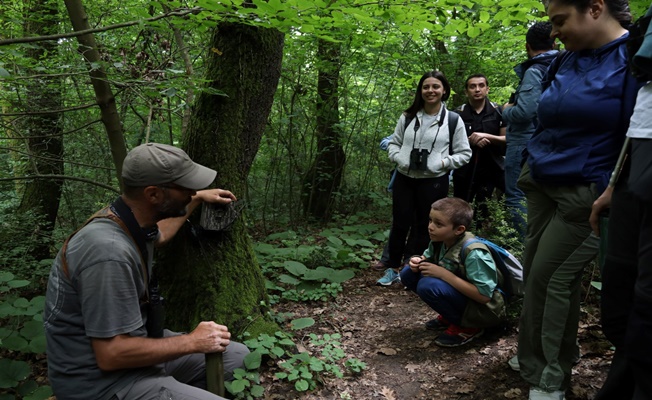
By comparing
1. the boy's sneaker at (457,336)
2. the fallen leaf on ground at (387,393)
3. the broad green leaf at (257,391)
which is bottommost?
the fallen leaf on ground at (387,393)

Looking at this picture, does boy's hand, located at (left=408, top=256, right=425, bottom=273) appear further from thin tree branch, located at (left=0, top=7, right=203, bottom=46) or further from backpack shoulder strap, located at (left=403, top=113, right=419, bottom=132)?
thin tree branch, located at (left=0, top=7, right=203, bottom=46)

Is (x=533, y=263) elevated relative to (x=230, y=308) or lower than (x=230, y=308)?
elevated

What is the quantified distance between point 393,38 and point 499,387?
5.24 metres

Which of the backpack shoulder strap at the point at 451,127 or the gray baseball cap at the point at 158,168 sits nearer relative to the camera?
the gray baseball cap at the point at 158,168

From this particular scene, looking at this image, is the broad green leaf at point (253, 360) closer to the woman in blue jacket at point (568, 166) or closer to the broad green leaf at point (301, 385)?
the broad green leaf at point (301, 385)

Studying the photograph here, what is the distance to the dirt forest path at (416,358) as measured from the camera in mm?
2828

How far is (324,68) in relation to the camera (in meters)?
6.81

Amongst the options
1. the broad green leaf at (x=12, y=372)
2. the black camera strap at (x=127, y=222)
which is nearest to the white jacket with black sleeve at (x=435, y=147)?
the black camera strap at (x=127, y=222)

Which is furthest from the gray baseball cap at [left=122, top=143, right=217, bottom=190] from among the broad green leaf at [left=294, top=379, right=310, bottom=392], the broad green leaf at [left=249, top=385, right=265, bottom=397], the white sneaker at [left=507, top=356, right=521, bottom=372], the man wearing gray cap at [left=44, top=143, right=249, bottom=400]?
the white sneaker at [left=507, top=356, right=521, bottom=372]

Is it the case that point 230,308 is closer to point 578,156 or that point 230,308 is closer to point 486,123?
point 578,156

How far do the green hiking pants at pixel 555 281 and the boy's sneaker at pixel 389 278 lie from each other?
2262 millimetres

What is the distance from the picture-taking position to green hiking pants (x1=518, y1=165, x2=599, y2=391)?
2.30 m

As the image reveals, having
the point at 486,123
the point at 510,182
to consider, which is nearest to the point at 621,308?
the point at 510,182

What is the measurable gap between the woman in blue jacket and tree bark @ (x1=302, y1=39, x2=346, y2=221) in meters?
5.00
